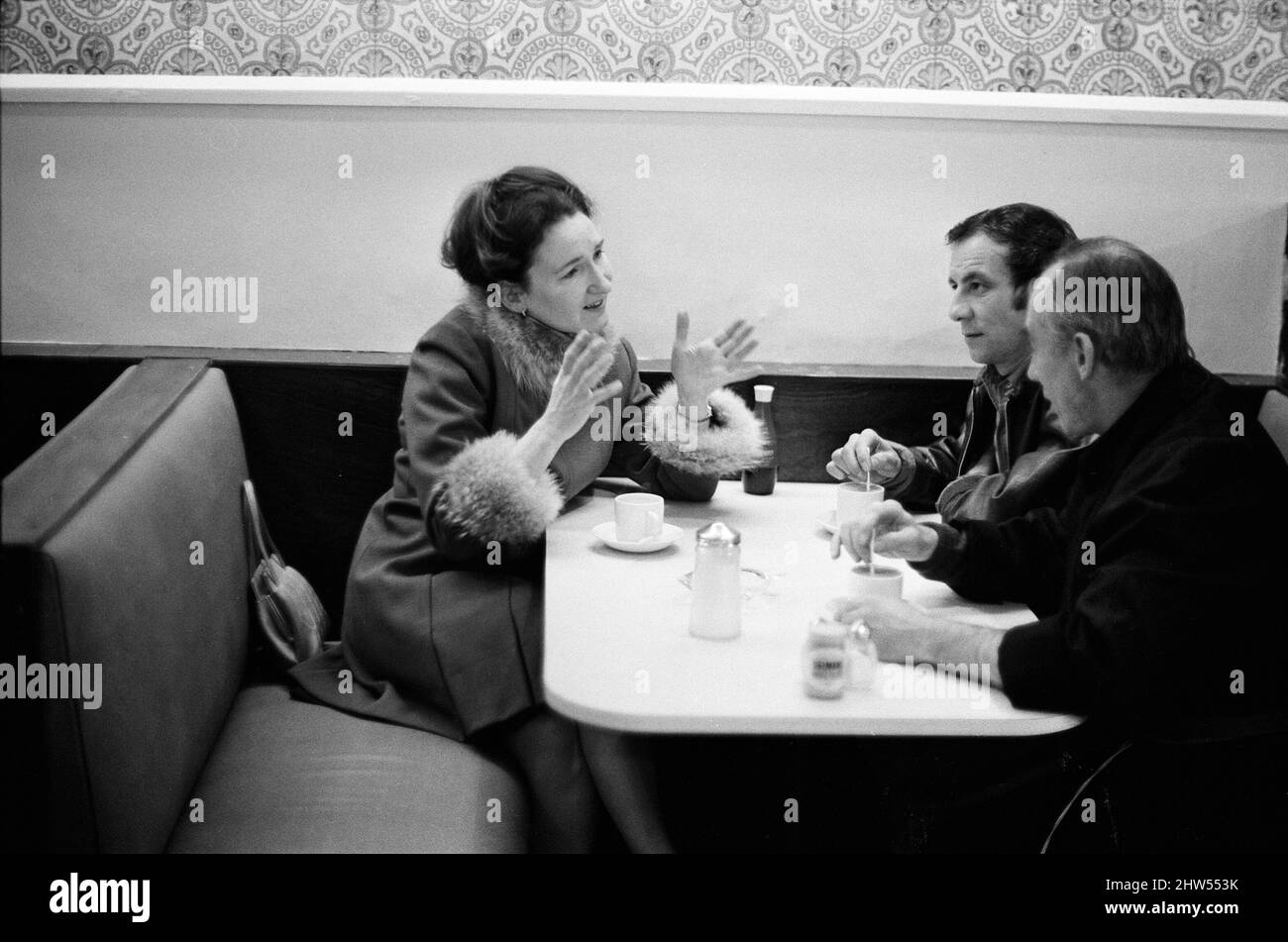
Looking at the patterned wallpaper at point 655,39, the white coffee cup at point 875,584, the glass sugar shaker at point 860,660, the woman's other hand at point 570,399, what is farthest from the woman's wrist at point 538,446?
the patterned wallpaper at point 655,39

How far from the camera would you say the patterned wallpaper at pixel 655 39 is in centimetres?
268

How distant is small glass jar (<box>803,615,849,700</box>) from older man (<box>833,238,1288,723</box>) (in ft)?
0.51

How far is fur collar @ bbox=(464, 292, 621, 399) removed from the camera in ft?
7.70

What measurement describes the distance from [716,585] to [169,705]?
0.86m

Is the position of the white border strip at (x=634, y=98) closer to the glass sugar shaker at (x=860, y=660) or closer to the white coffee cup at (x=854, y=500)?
the white coffee cup at (x=854, y=500)

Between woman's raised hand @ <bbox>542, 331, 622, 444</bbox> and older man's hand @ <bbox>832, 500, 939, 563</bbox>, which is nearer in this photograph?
older man's hand @ <bbox>832, 500, 939, 563</bbox>

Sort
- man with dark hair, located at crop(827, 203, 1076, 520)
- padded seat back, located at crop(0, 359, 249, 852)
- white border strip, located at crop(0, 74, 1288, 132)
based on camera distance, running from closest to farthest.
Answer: padded seat back, located at crop(0, 359, 249, 852)
man with dark hair, located at crop(827, 203, 1076, 520)
white border strip, located at crop(0, 74, 1288, 132)

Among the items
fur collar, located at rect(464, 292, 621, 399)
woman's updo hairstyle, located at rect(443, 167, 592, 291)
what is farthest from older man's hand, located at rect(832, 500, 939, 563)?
woman's updo hairstyle, located at rect(443, 167, 592, 291)

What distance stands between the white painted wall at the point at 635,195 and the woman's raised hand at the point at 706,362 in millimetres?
429

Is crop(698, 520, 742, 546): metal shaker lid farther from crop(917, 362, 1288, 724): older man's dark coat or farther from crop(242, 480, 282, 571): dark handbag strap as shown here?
crop(242, 480, 282, 571): dark handbag strap

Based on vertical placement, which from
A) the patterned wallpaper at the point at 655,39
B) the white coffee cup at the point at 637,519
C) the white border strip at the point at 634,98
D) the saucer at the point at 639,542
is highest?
the patterned wallpaper at the point at 655,39

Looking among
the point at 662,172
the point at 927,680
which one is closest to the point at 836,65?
the point at 662,172

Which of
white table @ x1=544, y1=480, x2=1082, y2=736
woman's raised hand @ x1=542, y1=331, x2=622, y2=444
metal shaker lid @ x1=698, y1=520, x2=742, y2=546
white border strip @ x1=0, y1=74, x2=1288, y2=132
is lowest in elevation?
white table @ x1=544, y1=480, x2=1082, y2=736

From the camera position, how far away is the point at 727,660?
1.68 m
